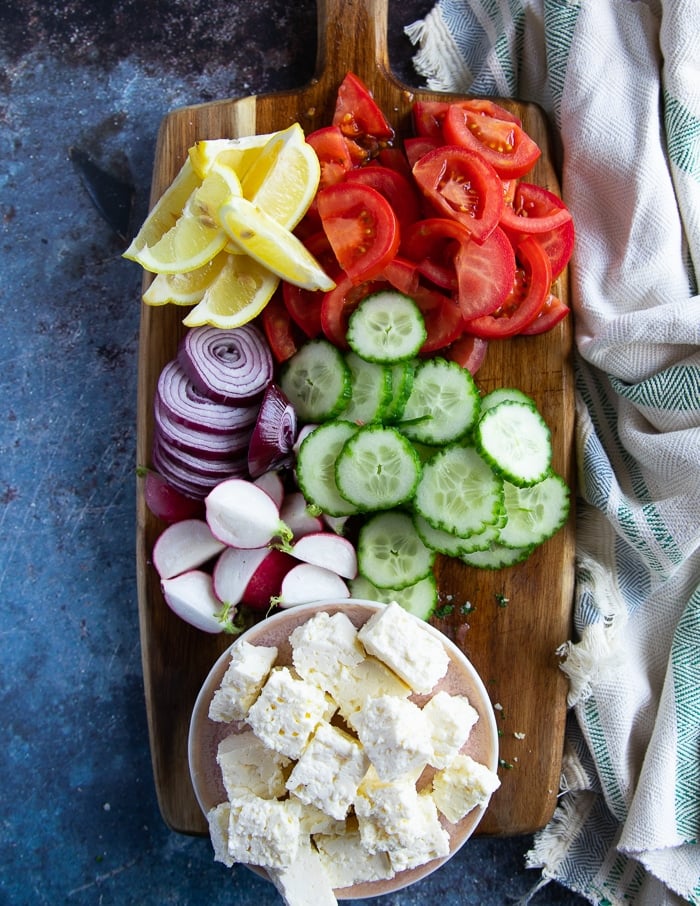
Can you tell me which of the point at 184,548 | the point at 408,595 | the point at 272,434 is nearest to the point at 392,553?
the point at 408,595

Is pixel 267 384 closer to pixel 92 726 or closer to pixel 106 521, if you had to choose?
pixel 106 521

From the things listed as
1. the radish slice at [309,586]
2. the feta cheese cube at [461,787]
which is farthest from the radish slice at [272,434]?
the feta cheese cube at [461,787]

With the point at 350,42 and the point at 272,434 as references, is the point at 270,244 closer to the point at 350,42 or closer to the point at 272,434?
the point at 272,434

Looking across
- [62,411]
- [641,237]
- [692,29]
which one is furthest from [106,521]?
[692,29]

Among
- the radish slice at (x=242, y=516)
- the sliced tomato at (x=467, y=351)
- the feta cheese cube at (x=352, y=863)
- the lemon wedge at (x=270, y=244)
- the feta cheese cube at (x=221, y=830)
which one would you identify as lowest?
the feta cheese cube at (x=352, y=863)

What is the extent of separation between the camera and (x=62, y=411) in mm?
2619

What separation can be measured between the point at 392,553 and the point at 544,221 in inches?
37.8

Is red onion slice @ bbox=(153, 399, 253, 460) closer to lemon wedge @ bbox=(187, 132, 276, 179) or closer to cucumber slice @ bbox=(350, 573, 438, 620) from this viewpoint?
cucumber slice @ bbox=(350, 573, 438, 620)

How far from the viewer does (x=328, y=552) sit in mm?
2221

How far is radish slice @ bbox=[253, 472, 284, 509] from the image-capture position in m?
2.25

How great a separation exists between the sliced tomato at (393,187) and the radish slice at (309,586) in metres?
0.95

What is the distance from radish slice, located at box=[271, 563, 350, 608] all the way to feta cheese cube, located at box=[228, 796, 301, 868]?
19.1 inches

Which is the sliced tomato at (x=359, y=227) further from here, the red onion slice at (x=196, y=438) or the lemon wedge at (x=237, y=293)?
the red onion slice at (x=196, y=438)

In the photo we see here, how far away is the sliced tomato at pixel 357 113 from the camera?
2320 mm
